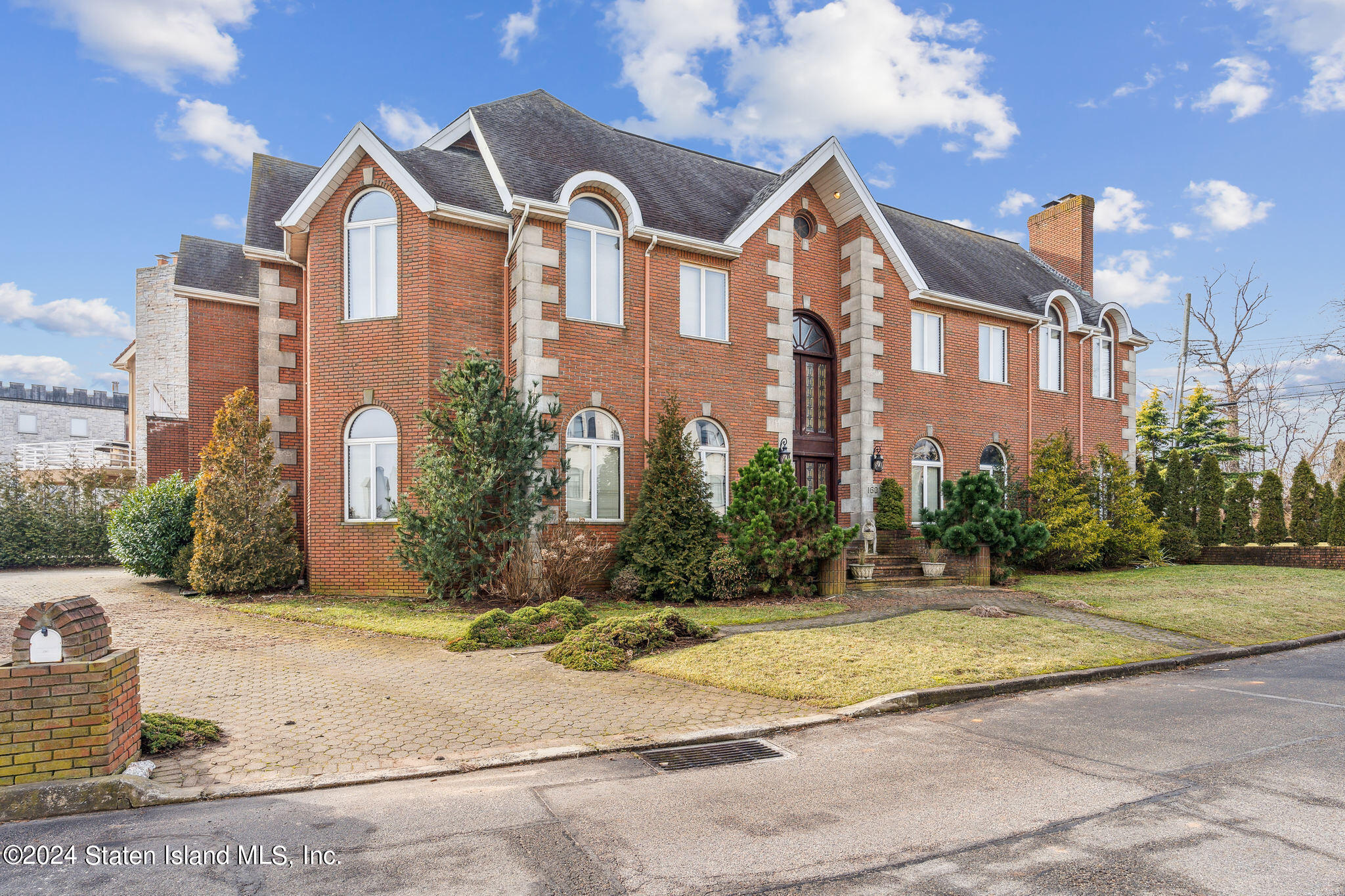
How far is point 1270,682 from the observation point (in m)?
8.14

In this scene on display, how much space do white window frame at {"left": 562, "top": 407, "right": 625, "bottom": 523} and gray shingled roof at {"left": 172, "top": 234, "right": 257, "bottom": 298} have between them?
997 centimetres

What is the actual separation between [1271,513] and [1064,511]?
7121 millimetres

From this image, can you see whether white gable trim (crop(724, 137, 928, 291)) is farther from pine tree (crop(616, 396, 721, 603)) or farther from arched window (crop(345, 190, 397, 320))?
arched window (crop(345, 190, 397, 320))

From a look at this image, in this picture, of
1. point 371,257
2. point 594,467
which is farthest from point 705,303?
point 371,257

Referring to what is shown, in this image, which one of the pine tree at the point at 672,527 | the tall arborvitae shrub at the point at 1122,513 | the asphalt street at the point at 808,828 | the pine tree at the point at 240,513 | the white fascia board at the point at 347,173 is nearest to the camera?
the asphalt street at the point at 808,828

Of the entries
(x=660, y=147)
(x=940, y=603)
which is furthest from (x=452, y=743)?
(x=660, y=147)

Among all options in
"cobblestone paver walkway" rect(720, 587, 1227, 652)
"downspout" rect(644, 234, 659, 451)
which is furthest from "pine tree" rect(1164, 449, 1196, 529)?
"downspout" rect(644, 234, 659, 451)

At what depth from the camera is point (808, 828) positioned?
14.1 feet

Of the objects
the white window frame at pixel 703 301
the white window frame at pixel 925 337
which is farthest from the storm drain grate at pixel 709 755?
the white window frame at pixel 925 337

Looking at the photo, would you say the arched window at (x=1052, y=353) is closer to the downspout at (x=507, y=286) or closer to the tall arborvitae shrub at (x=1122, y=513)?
the tall arborvitae shrub at (x=1122, y=513)

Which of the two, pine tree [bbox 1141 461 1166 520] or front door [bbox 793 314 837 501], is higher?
front door [bbox 793 314 837 501]

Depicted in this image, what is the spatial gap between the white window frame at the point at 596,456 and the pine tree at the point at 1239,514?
17.5 m

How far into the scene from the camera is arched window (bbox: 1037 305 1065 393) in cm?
2155

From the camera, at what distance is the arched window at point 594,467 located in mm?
14398
